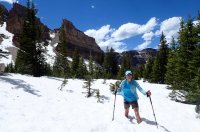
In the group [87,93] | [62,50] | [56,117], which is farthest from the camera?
[62,50]

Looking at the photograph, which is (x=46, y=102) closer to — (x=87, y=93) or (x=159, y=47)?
(x=87, y=93)

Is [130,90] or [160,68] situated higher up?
[160,68]

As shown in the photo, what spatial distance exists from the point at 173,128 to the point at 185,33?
17255mm

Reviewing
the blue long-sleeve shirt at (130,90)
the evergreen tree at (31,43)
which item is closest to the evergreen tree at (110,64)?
the evergreen tree at (31,43)

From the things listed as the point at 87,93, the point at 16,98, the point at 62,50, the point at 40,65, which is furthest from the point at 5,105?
the point at 62,50

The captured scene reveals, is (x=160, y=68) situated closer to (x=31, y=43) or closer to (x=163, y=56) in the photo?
(x=163, y=56)

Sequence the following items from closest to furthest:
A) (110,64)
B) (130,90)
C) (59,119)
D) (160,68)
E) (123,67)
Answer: (59,119) < (130,90) < (160,68) < (123,67) < (110,64)

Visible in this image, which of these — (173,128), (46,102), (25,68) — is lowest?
(173,128)

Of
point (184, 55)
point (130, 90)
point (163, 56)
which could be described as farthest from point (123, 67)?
point (130, 90)

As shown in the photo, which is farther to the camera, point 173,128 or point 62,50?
point 62,50

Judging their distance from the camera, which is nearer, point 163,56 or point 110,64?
point 163,56

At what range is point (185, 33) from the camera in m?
26.9

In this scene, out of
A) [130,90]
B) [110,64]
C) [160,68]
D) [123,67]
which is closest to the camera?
[130,90]

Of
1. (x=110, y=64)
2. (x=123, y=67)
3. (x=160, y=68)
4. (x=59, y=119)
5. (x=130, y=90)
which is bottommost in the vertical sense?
(x=59, y=119)
